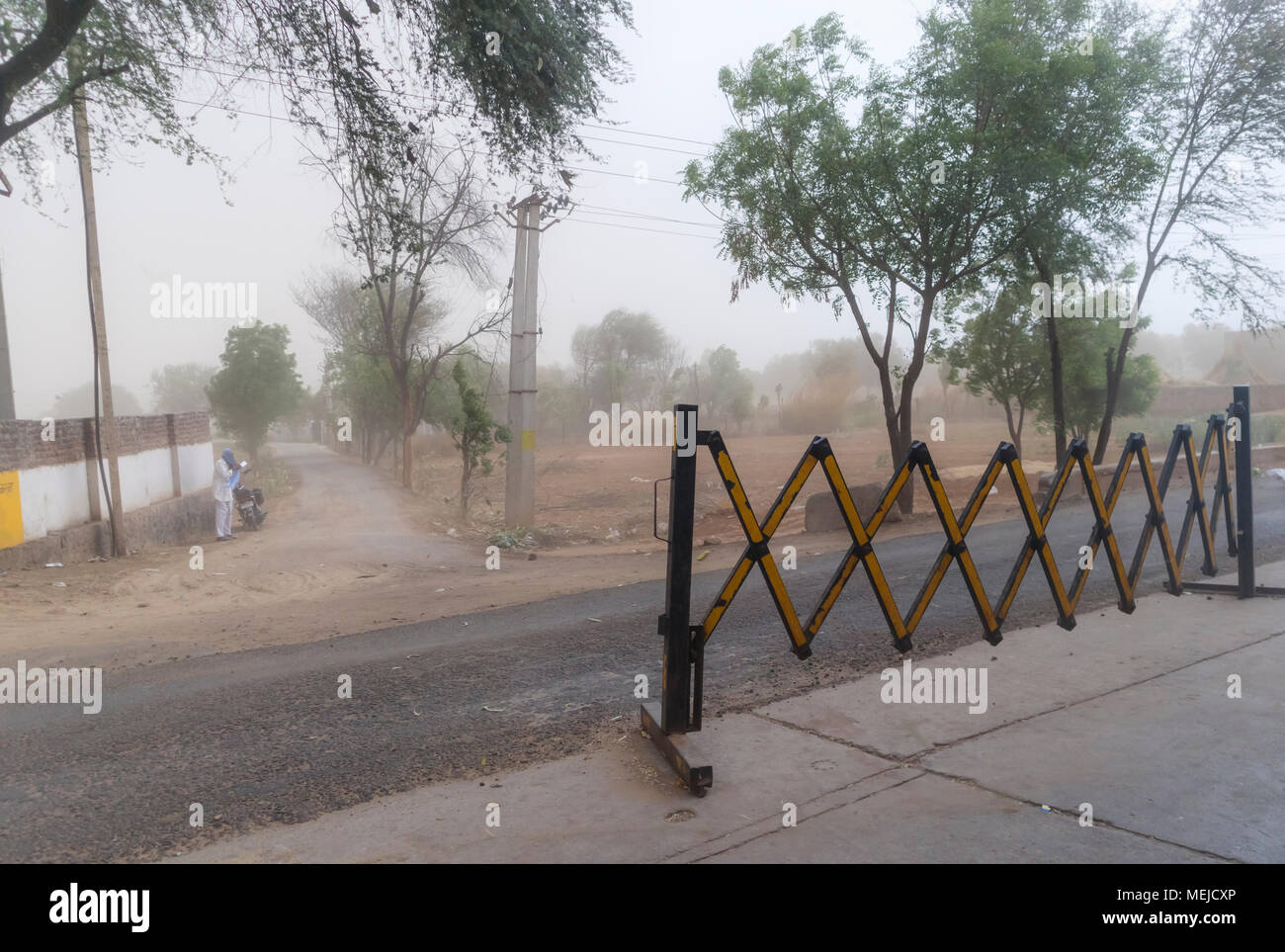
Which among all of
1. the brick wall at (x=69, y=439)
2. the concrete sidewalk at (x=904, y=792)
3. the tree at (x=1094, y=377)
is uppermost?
the tree at (x=1094, y=377)

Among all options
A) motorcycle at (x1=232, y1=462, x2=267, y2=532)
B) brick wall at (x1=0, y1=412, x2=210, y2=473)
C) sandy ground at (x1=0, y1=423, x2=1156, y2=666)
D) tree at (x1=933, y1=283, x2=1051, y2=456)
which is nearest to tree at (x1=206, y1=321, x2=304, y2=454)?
sandy ground at (x1=0, y1=423, x2=1156, y2=666)

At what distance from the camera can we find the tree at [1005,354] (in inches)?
888

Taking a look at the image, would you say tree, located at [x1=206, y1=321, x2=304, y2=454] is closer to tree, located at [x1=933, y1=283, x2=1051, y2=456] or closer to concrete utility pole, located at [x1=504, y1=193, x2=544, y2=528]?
concrete utility pole, located at [x1=504, y1=193, x2=544, y2=528]

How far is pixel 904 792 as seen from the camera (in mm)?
4016

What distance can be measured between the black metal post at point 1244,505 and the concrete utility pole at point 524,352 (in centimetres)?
1172

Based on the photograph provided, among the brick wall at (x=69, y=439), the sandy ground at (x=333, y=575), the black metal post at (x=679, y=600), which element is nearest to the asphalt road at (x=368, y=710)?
the black metal post at (x=679, y=600)

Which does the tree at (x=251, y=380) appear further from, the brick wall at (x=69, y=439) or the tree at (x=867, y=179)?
the tree at (x=867, y=179)

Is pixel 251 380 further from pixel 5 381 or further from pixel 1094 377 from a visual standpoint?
pixel 1094 377

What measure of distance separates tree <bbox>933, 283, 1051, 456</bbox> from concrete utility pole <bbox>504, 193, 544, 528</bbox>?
10.5 metres

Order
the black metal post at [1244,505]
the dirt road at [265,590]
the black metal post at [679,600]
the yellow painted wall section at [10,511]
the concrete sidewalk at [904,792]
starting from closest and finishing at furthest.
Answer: the concrete sidewalk at [904,792] < the black metal post at [679,600] < the black metal post at [1244,505] < the dirt road at [265,590] < the yellow painted wall section at [10,511]

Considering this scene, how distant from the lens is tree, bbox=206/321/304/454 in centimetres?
3762

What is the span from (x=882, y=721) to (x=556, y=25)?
243 inches

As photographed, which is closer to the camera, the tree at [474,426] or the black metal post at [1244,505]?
the black metal post at [1244,505]

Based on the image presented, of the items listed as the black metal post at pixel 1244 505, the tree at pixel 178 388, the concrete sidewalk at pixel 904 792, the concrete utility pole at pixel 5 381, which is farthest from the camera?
the tree at pixel 178 388
